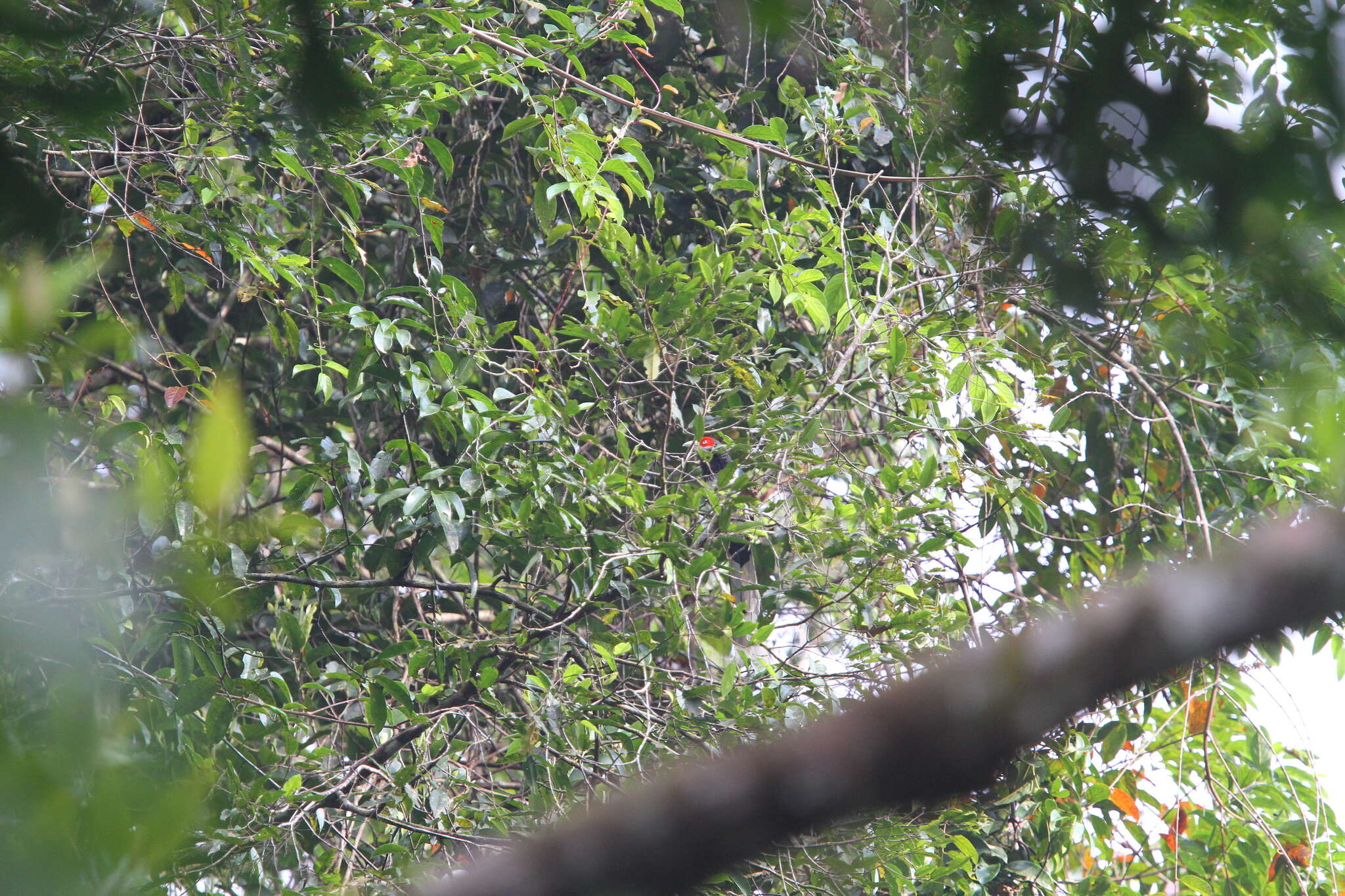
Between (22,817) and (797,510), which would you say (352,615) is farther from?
(22,817)

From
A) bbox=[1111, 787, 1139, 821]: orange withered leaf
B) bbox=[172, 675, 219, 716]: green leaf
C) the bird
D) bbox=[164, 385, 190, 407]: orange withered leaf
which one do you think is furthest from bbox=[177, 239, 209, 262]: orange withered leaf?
bbox=[1111, 787, 1139, 821]: orange withered leaf

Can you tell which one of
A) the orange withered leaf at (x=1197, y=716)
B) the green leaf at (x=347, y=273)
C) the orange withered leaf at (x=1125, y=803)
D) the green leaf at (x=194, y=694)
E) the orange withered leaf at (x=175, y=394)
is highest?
the green leaf at (x=347, y=273)

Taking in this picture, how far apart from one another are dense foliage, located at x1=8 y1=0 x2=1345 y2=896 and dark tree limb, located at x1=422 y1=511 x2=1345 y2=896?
627mm

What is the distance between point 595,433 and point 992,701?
8.56 ft

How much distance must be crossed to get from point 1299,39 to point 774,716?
1592 millimetres

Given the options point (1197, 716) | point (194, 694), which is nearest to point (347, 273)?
point (194, 694)

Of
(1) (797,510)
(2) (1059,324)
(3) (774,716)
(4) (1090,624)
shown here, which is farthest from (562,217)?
(4) (1090,624)

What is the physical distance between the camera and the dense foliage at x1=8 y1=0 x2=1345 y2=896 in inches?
74.6

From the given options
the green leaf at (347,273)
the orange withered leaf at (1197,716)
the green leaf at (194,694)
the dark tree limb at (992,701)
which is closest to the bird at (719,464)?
the green leaf at (347,273)

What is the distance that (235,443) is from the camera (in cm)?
55

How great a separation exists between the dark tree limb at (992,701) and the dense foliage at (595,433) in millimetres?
627

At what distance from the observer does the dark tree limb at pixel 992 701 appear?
1.26 ft

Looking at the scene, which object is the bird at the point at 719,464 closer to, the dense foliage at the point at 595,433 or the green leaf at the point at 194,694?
the dense foliage at the point at 595,433

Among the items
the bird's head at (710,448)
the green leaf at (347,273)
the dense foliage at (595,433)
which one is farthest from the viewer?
the bird's head at (710,448)
